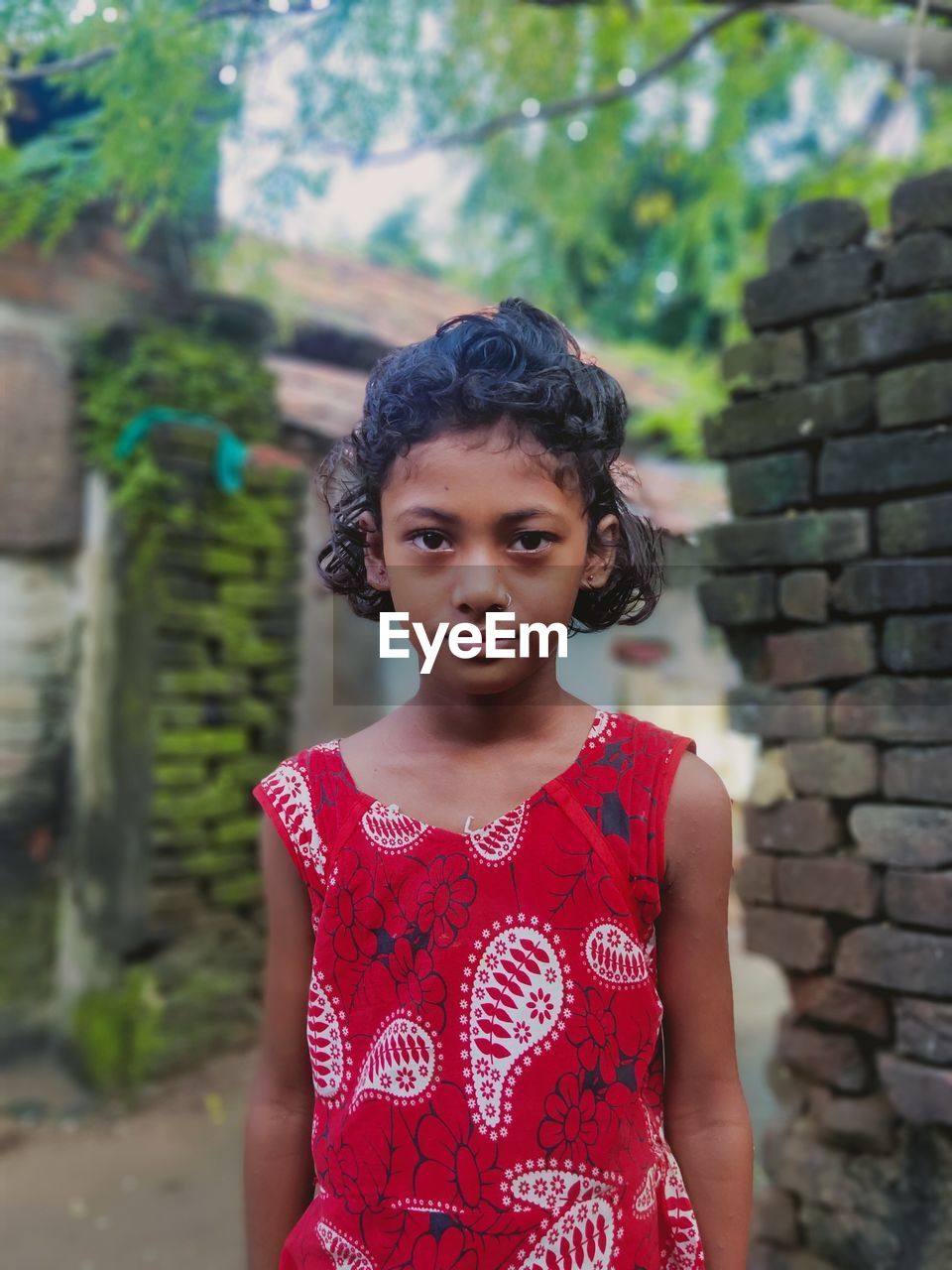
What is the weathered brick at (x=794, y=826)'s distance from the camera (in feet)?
7.26

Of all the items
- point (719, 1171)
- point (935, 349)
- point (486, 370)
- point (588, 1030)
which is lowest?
point (719, 1171)

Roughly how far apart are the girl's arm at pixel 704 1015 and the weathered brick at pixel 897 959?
98cm

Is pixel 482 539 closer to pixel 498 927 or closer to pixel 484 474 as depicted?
pixel 484 474

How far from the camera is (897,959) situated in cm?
206

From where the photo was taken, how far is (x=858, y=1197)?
2.18 meters

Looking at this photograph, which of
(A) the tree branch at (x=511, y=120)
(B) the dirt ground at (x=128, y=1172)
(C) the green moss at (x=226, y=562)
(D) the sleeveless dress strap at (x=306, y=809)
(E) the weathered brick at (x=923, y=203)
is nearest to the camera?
(D) the sleeveless dress strap at (x=306, y=809)

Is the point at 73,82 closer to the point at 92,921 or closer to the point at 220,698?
the point at 220,698

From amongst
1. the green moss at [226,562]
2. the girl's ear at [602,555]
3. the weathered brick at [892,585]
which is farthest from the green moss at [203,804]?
the girl's ear at [602,555]

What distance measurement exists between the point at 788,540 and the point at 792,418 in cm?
27

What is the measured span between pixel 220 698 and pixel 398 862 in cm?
303

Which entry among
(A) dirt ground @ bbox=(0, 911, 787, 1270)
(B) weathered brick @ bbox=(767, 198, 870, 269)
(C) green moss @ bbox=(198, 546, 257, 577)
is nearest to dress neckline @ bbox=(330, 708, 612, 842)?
(B) weathered brick @ bbox=(767, 198, 870, 269)

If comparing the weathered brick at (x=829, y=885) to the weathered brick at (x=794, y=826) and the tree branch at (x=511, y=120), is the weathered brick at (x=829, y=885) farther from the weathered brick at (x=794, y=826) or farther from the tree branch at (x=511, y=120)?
the tree branch at (x=511, y=120)

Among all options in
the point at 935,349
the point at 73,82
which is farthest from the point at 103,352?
the point at 935,349

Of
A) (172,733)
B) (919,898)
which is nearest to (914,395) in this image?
(919,898)
